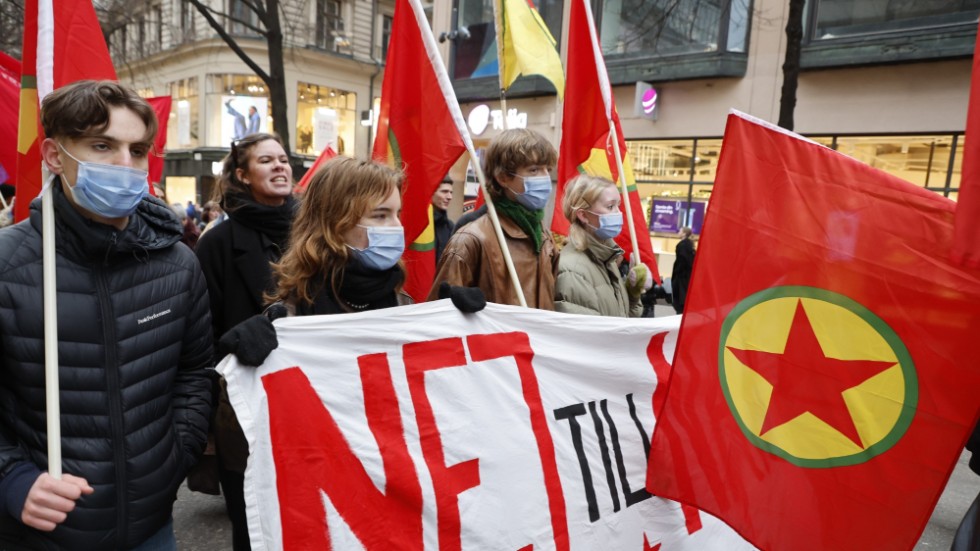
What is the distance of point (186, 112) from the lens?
2877 cm

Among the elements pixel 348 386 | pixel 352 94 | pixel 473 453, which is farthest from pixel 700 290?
pixel 352 94

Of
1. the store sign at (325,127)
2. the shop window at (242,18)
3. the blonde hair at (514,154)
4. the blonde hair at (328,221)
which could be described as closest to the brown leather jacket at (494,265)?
the blonde hair at (514,154)

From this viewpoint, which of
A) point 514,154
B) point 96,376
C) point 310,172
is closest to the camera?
point 96,376

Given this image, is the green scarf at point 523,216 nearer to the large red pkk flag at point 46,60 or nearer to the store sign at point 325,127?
the large red pkk flag at point 46,60

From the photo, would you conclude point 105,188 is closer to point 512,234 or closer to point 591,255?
point 512,234

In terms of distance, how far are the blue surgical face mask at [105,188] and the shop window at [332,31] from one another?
95.7 ft

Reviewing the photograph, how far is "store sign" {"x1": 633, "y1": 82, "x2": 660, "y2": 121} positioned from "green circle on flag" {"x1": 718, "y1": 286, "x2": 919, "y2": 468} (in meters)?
12.8

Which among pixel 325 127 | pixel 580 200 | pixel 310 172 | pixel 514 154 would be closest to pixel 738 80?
pixel 310 172

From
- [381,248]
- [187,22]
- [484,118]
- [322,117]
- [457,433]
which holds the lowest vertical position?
[457,433]

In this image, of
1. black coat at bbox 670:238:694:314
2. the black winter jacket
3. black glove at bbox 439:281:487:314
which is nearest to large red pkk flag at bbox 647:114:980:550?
black glove at bbox 439:281:487:314

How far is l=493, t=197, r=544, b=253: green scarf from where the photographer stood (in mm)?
3088

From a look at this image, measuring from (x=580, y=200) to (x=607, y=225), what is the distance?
0.19 meters

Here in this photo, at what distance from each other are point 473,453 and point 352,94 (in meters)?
30.3

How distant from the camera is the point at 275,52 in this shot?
447 inches
